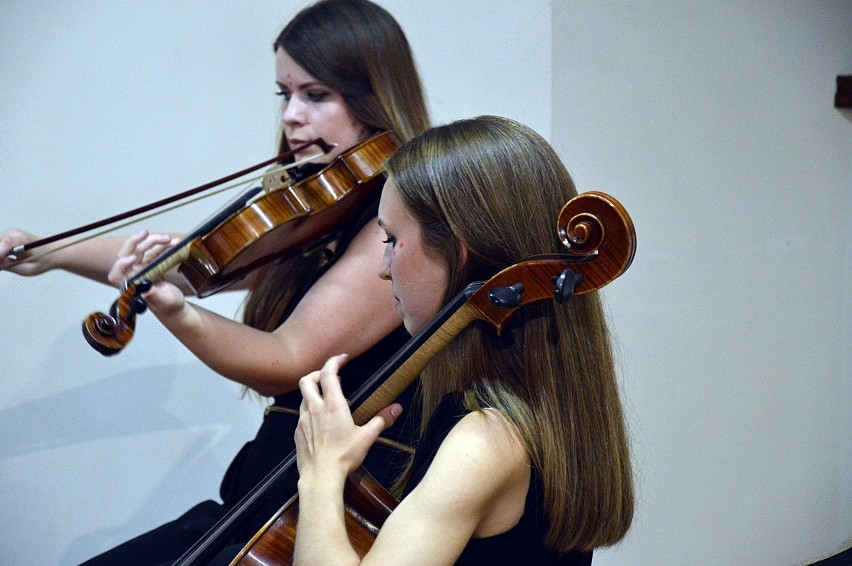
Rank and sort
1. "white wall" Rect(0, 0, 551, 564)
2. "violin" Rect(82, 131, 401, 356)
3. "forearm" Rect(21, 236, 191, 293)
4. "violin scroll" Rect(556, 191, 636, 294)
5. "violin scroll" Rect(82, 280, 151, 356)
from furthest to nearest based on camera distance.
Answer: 1. "white wall" Rect(0, 0, 551, 564)
2. "forearm" Rect(21, 236, 191, 293)
3. "violin" Rect(82, 131, 401, 356)
4. "violin scroll" Rect(82, 280, 151, 356)
5. "violin scroll" Rect(556, 191, 636, 294)

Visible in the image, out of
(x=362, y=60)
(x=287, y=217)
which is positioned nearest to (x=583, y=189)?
(x=362, y=60)

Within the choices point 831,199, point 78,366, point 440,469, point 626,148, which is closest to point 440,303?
point 440,469

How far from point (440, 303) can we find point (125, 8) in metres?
1.31

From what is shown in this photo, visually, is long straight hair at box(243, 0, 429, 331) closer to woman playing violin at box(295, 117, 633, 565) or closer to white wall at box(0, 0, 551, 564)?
woman playing violin at box(295, 117, 633, 565)

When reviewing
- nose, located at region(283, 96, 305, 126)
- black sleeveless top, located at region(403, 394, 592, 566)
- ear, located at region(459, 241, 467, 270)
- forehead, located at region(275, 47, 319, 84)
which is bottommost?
black sleeveless top, located at region(403, 394, 592, 566)

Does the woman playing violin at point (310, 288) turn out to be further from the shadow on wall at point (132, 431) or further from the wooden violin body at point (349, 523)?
Answer: the shadow on wall at point (132, 431)

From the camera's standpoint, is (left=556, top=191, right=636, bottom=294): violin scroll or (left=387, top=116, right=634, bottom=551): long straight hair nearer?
(left=556, top=191, right=636, bottom=294): violin scroll

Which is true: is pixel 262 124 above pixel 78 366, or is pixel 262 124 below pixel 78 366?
above

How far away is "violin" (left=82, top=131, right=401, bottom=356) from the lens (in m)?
1.33

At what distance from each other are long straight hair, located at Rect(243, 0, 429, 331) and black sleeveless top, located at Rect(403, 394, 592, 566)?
1.71 ft

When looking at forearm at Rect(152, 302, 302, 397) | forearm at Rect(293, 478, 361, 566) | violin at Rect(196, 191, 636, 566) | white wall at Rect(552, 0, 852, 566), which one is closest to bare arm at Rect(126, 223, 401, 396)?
forearm at Rect(152, 302, 302, 397)

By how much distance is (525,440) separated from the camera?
0.91 metres

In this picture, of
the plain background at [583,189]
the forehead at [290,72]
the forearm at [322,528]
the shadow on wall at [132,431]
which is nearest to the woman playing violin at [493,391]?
the forearm at [322,528]

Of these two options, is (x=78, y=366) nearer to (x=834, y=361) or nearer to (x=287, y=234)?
(x=287, y=234)
